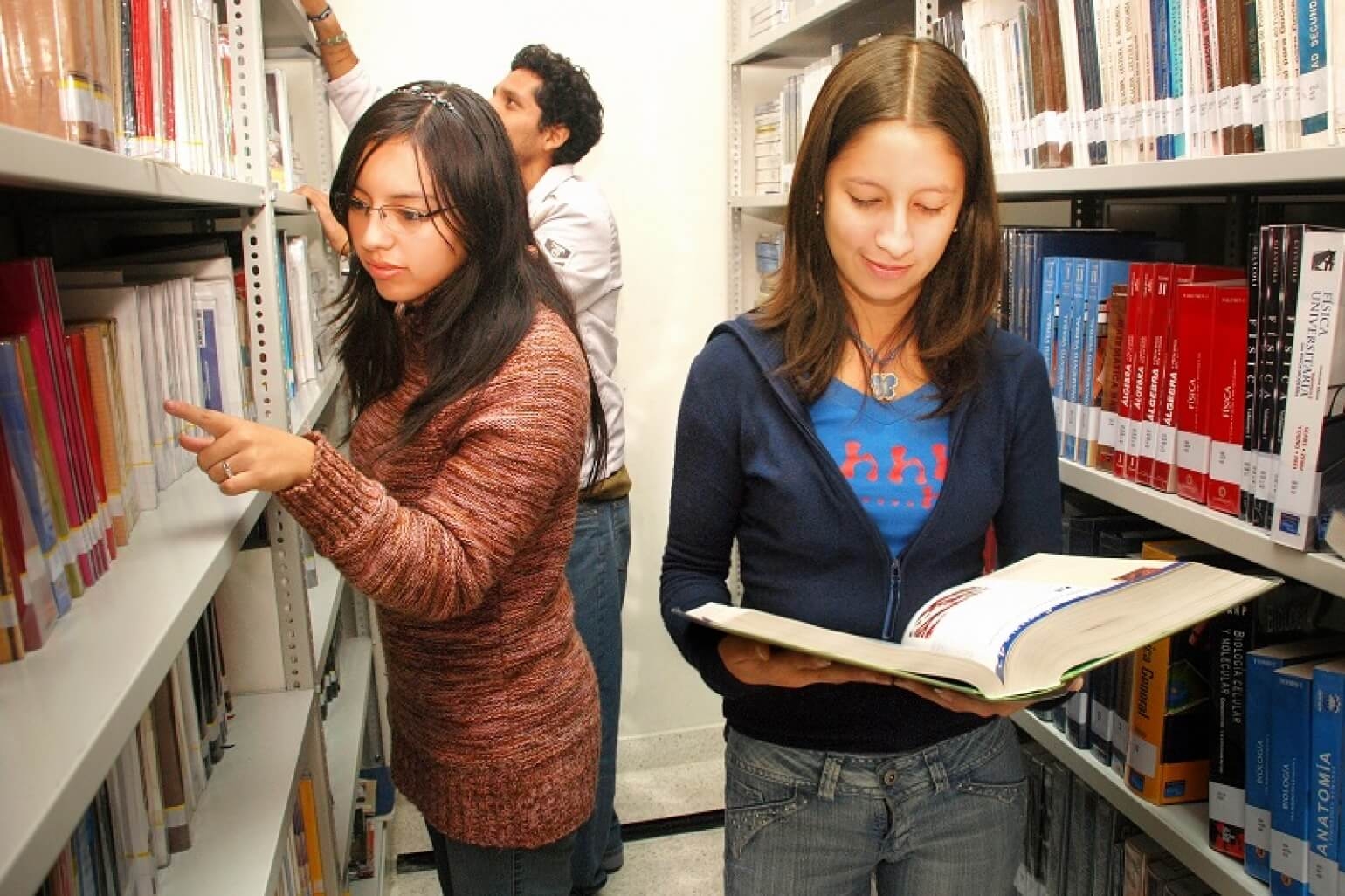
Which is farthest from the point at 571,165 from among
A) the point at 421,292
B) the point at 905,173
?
the point at 905,173

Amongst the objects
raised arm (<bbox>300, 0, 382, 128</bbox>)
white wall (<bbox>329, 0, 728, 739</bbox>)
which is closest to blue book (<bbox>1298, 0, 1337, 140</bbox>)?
raised arm (<bbox>300, 0, 382, 128</bbox>)

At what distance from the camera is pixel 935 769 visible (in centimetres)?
109

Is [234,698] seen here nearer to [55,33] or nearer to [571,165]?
[55,33]

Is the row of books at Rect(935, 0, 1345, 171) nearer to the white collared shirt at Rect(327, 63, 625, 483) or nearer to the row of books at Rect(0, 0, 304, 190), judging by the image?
the white collared shirt at Rect(327, 63, 625, 483)

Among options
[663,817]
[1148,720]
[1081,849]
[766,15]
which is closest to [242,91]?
[1148,720]

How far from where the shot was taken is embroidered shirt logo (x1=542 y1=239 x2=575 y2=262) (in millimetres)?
2096

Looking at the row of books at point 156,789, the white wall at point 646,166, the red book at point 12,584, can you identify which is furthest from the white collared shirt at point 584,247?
the red book at point 12,584

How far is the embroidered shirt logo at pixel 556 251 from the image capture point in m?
2.10

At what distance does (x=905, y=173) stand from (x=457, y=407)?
0.51 m

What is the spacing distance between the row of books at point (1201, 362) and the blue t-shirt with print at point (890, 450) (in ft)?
1.20

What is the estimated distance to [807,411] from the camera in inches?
43.4

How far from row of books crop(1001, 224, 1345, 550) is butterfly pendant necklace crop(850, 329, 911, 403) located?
1.27 feet

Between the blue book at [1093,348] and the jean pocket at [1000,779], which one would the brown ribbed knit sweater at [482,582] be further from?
the blue book at [1093,348]

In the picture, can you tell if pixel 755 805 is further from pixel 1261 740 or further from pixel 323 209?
pixel 323 209
